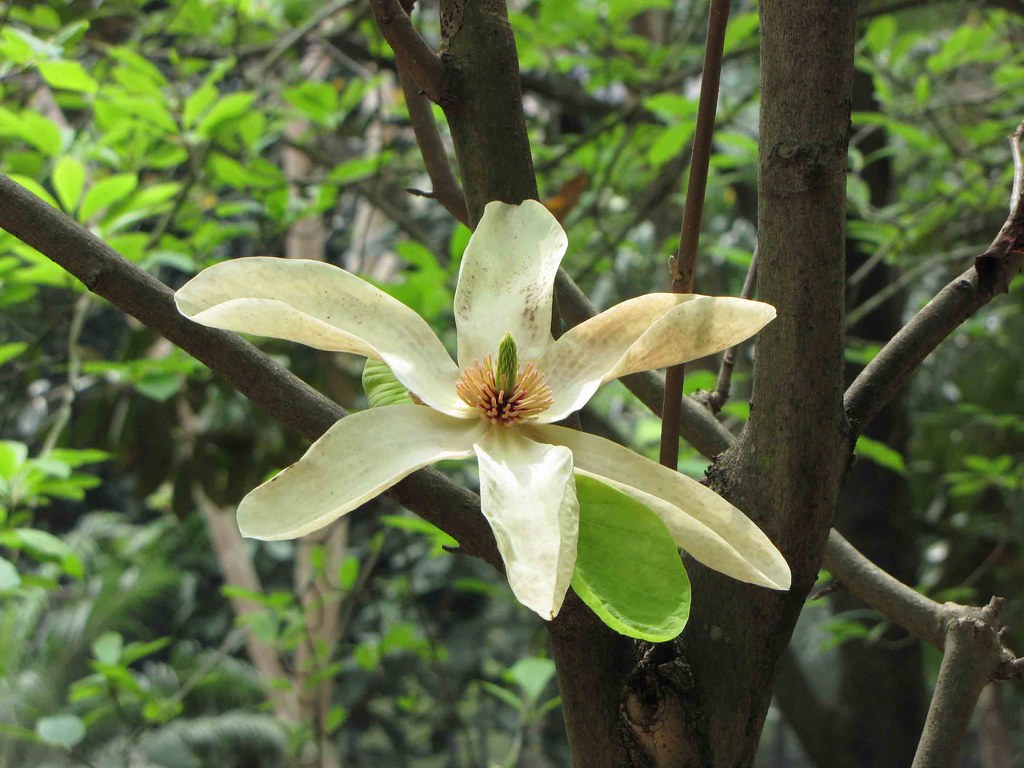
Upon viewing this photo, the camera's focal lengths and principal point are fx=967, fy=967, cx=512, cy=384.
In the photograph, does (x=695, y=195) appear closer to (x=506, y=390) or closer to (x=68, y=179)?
(x=506, y=390)

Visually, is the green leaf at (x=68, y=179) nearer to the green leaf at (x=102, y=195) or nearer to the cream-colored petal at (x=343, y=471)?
the green leaf at (x=102, y=195)

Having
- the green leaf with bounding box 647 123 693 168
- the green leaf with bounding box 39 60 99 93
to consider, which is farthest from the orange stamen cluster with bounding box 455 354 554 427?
the green leaf with bounding box 647 123 693 168

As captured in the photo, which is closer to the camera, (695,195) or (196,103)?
(695,195)

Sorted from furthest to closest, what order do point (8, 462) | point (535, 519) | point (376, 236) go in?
point (376, 236)
point (8, 462)
point (535, 519)

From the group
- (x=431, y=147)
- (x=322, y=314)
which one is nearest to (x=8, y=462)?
(x=431, y=147)

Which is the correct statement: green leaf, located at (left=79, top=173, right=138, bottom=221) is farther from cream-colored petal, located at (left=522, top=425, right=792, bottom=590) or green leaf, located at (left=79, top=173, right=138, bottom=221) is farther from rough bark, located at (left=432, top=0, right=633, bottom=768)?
cream-colored petal, located at (left=522, top=425, right=792, bottom=590)

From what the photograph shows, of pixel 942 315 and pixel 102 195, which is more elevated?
pixel 102 195

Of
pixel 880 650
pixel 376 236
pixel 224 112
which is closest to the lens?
pixel 224 112
